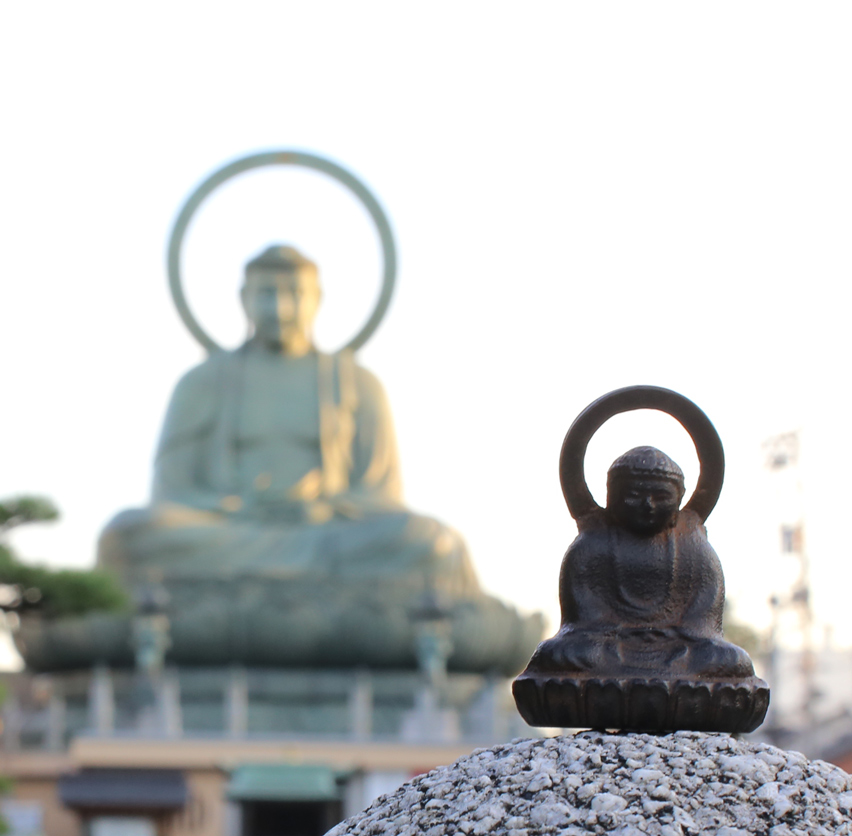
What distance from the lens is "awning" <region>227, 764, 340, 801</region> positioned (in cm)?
1238

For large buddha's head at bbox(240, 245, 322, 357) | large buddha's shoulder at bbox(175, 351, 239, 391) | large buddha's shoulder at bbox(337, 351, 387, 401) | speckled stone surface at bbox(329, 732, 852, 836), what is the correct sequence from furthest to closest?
large buddha's shoulder at bbox(337, 351, 387, 401), large buddha's shoulder at bbox(175, 351, 239, 391), large buddha's head at bbox(240, 245, 322, 357), speckled stone surface at bbox(329, 732, 852, 836)

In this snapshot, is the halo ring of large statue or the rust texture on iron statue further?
the halo ring of large statue

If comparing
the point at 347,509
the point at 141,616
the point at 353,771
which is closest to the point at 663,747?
the point at 353,771

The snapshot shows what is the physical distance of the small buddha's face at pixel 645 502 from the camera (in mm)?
3053

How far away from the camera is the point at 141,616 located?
44.6 feet

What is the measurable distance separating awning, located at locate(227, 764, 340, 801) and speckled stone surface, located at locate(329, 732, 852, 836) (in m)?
9.88

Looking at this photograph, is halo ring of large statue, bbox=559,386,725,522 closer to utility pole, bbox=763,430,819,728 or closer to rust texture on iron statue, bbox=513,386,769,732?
rust texture on iron statue, bbox=513,386,769,732

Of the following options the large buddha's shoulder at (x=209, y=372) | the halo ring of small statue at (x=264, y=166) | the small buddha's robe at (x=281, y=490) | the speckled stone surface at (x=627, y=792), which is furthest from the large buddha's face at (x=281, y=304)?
the speckled stone surface at (x=627, y=792)

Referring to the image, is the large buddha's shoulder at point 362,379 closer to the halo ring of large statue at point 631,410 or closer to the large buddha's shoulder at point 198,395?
the large buddha's shoulder at point 198,395

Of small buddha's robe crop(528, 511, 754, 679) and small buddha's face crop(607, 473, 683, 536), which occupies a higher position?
small buddha's face crop(607, 473, 683, 536)

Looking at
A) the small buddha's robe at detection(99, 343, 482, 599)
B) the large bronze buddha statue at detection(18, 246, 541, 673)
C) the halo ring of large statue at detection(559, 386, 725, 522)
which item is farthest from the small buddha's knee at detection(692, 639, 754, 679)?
the small buddha's robe at detection(99, 343, 482, 599)

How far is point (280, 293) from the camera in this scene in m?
15.8

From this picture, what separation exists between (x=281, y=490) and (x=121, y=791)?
368cm

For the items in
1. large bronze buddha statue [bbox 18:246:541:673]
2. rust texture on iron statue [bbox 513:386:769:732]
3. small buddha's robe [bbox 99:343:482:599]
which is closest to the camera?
rust texture on iron statue [bbox 513:386:769:732]
